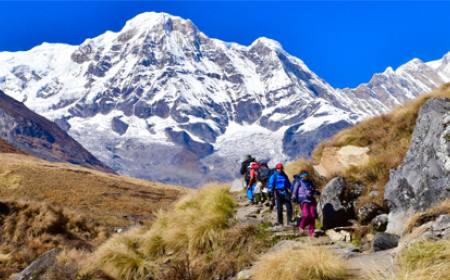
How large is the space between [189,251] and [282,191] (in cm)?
411

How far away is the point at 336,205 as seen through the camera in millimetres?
15031

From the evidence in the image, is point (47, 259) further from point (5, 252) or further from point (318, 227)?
point (5, 252)

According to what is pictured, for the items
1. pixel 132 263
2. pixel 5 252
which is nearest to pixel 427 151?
pixel 132 263

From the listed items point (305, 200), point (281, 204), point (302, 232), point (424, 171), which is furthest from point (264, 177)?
point (424, 171)

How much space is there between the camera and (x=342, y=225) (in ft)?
48.5

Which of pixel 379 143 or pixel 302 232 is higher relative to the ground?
pixel 379 143

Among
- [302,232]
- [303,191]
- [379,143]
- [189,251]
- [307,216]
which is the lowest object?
[189,251]

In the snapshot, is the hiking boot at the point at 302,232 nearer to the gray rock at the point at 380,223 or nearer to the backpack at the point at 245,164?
the gray rock at the point at 380,223

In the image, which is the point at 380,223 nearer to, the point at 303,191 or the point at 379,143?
the point at 303,191

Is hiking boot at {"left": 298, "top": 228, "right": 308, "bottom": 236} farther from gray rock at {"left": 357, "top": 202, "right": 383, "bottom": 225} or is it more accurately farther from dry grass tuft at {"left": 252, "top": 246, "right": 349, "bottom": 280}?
dry grass tuft at {"left": 252, "top": 246, "right": 349, "bottom": 280}

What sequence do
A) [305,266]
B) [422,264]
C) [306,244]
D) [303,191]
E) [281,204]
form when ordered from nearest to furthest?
1. [422,264]
2. [305,266]
3. [306,244]
4. [303,191]
5. [281,204]

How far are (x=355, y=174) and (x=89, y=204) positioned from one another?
4295 cm

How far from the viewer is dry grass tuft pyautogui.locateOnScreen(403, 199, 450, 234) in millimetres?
10727

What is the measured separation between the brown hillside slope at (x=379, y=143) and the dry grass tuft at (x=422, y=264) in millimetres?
6601
